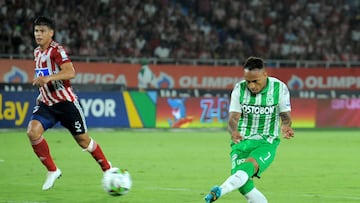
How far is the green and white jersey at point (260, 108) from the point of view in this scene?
8.92 m

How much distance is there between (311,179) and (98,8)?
15.7 metres

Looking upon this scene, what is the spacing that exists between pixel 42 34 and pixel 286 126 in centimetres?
372

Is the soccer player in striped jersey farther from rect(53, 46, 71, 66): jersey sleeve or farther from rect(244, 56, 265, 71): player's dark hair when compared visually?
rect(244, 56, 265, 71): player's dark hair

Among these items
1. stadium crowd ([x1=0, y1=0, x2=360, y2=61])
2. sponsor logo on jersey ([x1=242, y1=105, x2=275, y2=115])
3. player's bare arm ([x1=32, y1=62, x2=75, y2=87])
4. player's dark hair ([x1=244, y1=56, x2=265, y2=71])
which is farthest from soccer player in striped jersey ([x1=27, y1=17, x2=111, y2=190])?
stadium crowd ([x1=0, y1=0, x2=360, y2=61])

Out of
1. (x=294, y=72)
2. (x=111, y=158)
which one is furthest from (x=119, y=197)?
(x=294, y=72)

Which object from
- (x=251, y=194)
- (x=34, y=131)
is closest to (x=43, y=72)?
(x=34, y=131)

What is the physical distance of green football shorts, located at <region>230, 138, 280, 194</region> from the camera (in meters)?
8.73

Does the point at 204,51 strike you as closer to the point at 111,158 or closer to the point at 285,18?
the point at 285,18

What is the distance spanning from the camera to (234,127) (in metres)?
8.77

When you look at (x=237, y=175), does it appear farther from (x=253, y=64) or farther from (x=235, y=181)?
(x=253, y=64)

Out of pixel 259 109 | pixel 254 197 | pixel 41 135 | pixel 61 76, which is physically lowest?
A: pixel 254 197

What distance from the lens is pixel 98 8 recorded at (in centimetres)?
2747

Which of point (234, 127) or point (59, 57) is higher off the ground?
point (59, 57)

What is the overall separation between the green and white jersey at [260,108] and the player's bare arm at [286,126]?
0.06 metres
